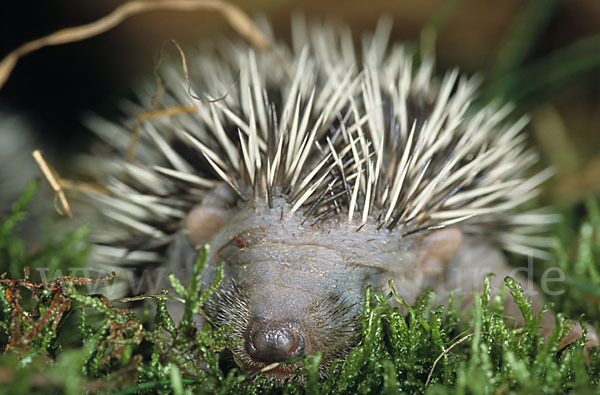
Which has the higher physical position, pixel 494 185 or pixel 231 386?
pixel 494 185

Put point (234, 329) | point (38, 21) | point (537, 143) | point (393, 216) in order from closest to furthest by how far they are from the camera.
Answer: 1. point (234, 329)
2. point (393, 216)
3. point (537, 143)
4. point (38, 21)

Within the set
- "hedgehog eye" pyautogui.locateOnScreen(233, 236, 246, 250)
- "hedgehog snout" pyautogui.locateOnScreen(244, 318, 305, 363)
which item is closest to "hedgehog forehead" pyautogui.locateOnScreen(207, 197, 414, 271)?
"hedgehog eye" pyautogui.locateOnScreen(233, 236, 246, 250)

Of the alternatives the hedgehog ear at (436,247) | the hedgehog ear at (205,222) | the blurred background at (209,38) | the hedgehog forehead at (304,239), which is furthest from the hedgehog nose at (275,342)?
the blurred background at (209,38)

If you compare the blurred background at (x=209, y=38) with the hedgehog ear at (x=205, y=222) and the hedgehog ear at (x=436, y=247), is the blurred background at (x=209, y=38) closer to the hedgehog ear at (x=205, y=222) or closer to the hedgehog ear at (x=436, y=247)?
the hedgehog ear at (x=436, y=247)

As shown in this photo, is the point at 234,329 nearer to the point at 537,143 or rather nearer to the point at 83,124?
the point at 537,143

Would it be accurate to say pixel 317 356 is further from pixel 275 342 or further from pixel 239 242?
pixel 239 242

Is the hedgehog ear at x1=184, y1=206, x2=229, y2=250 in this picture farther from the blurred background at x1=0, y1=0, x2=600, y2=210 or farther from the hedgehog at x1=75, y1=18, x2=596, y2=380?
the blurred background at x1=0, y1=0, x2=600, y2=210

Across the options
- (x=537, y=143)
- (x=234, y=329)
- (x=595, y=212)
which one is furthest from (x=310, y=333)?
(x=537, y=143)
